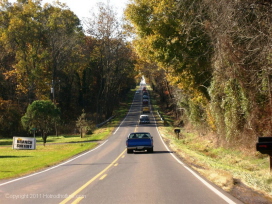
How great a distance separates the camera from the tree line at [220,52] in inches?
628

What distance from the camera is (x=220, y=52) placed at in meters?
19.5

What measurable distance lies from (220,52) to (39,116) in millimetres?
27507

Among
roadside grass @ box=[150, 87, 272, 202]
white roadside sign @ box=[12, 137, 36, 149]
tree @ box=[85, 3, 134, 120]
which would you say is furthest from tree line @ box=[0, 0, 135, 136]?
roadside grass @ box=[150, 87, 272, 202]

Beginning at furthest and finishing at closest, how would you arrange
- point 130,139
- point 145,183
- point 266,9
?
point 130,139 < point 266,9 < point 145,183

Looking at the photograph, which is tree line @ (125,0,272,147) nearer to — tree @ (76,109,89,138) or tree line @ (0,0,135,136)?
tree @ (76,109,89,138)

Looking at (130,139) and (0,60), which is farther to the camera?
(0,60)

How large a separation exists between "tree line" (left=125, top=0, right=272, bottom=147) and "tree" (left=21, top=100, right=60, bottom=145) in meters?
14.8

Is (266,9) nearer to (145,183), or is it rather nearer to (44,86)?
(145,183)

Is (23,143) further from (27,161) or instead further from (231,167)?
(231,167)

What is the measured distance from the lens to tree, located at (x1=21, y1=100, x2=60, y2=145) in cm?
4166

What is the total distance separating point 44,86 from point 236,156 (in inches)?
1888

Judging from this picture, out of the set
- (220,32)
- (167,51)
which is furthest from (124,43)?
(220,32)

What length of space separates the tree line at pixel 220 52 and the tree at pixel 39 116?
1485 cm

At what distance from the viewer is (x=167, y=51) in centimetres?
2767
